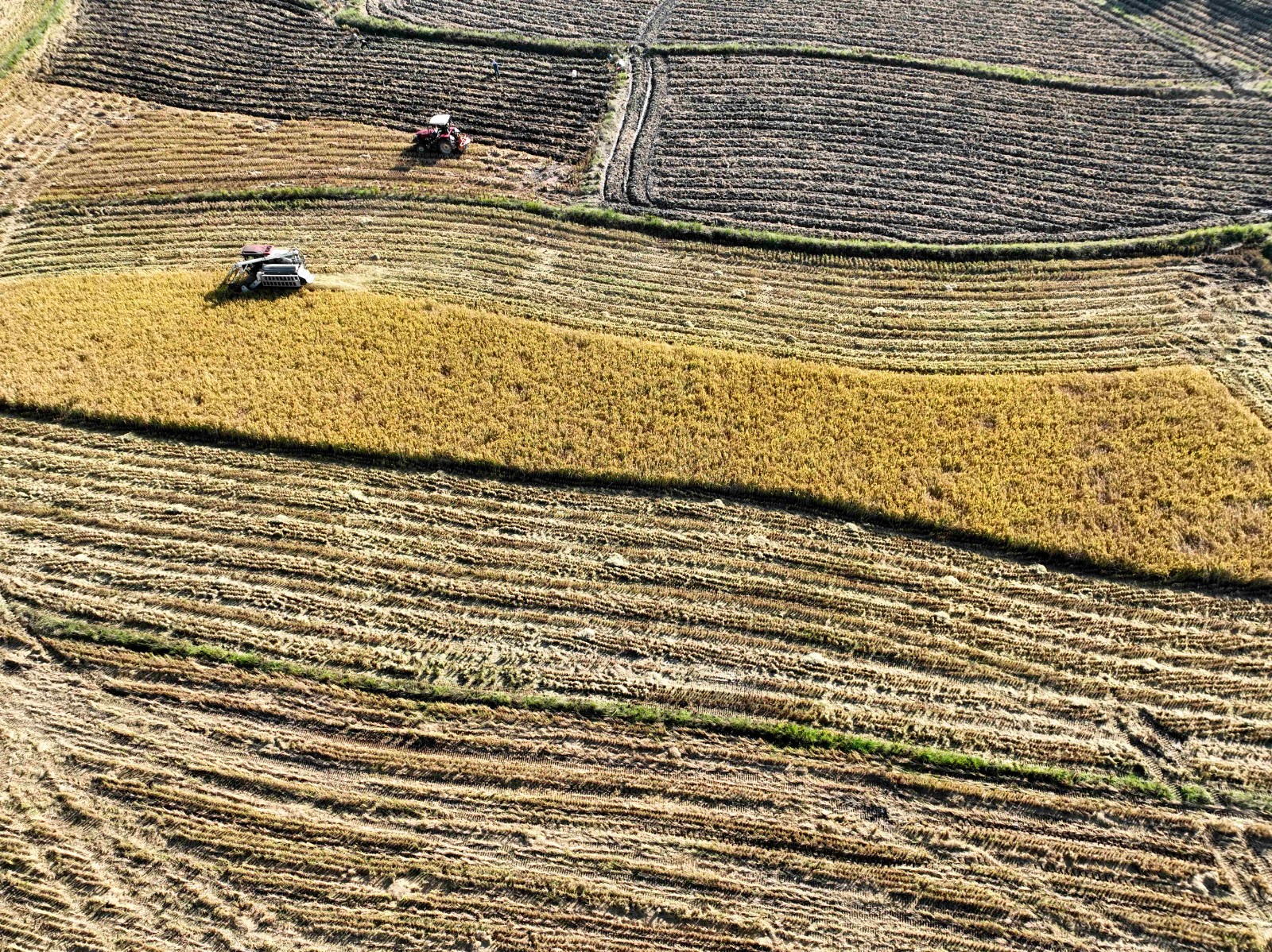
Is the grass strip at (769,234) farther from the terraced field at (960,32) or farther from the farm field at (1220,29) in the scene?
the farm field at (1220,29)

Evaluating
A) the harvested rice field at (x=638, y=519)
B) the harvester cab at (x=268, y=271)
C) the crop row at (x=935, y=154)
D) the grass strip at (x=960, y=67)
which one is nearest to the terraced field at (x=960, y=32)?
the grass strip at (x=960, y=67)

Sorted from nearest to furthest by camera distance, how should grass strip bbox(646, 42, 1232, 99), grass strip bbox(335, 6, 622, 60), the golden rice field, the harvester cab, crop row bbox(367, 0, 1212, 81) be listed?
the golden rice field < the harvester cab < grass strip bbox(646, 42, 1232, 99) < crop row bbox(367, 0, 1212, 81) < grass strip bbox(335, 6, 622, 60)

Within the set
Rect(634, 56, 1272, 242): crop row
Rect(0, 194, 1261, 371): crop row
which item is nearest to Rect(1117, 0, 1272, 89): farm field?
Rect(634, 56, 1272, 242): crop row

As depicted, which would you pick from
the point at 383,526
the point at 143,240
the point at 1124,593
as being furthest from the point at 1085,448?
the point at 143,240

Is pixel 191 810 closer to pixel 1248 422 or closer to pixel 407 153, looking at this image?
pixel 407 153

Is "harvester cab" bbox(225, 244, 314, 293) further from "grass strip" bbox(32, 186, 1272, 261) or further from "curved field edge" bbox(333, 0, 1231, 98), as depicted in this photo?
"curved field edge" bbox(333, 0, 1231, 98)

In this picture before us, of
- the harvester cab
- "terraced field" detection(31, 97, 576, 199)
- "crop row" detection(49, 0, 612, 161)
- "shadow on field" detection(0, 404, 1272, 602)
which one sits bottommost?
"shadow on field" detection(0, 404, 1272, 602)

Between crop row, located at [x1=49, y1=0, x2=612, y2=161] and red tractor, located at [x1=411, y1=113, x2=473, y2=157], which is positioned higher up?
crop row, located at [x1=49, y1=0, x2=612, y2=161]
